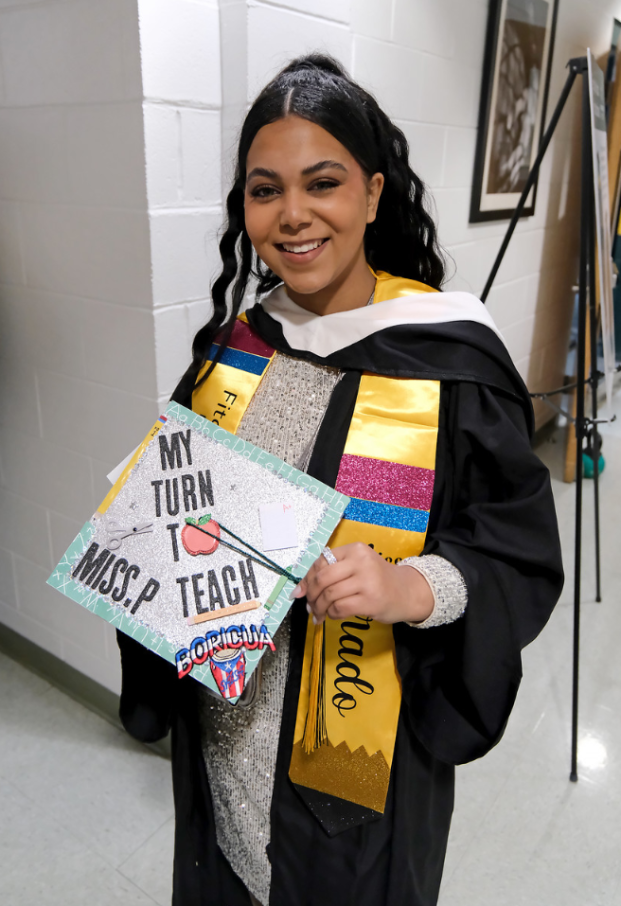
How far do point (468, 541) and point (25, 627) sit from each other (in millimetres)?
1696

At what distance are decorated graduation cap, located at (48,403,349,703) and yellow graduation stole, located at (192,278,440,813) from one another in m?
0.12

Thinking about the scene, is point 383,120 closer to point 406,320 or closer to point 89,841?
point 406,320

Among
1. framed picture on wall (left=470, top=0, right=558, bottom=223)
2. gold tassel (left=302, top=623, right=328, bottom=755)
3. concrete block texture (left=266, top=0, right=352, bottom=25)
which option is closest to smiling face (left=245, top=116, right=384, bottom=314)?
gold tassel (left=302, top=623, right=328, bottom=755)

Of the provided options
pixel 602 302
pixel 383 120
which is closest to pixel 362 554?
pixel 383 120

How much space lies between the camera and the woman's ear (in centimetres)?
88

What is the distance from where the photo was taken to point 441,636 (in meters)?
0.88

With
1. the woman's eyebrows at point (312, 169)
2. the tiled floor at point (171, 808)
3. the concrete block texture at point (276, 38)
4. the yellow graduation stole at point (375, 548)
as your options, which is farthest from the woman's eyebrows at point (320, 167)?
the tiled floor at point (171, 808)

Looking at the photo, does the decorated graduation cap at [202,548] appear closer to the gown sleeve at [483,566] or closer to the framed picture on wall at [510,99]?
the gown sleeve at [483,566]

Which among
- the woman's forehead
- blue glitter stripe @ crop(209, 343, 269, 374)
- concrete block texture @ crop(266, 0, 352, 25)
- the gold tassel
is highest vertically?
concrete block texture @ crop(266, 0, 352, 25)

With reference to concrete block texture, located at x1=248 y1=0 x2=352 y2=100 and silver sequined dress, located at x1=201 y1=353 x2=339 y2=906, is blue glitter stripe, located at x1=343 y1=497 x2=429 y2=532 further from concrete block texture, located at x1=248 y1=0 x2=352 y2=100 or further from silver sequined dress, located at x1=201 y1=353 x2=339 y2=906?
concrete block texture, located at x1=248 y1=0 x2=352 y2=100

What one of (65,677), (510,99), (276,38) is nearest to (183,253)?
(276,38)

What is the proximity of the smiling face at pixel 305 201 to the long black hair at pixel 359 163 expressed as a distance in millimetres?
19

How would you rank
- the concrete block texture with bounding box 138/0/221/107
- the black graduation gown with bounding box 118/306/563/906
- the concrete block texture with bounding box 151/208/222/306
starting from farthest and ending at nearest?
the concrete block texture with bounding box 151/208/222/306
the concrete block texture with bounding box 138/0/221/107
the black graduation gown with bounding box 118/306/563/906

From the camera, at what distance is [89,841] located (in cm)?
157
